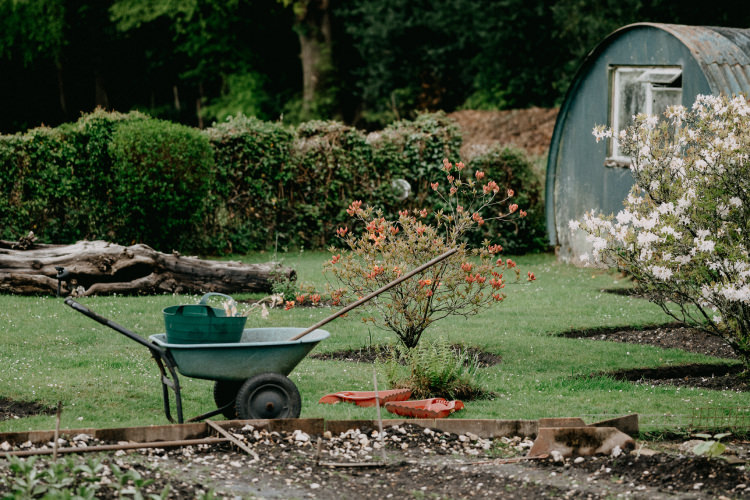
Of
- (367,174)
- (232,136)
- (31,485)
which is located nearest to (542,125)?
(367,174)

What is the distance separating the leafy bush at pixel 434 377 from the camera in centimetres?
704

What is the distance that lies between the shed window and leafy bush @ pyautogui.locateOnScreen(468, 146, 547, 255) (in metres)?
3.00

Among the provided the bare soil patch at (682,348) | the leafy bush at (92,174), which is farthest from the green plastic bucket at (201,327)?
the leafy bush at (92,174)

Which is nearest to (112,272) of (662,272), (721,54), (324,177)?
(324,177)

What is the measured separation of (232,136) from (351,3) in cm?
1513

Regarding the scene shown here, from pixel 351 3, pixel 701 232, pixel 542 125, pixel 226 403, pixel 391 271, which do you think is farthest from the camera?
pixel 351 3

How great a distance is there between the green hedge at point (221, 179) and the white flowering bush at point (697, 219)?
820 cm

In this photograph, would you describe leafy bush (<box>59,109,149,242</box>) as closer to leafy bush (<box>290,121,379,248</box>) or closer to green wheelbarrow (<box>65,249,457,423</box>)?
leafy bush (<box>290,121,379,248</box>)

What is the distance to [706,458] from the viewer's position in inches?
198

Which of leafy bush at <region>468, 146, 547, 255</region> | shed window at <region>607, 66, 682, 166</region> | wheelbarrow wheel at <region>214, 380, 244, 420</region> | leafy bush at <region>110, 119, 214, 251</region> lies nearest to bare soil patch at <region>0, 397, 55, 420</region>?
wheelbarrow wheel at <region>214, 380, 244, 420</region>

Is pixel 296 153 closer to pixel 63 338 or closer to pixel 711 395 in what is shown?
pixel 63 338

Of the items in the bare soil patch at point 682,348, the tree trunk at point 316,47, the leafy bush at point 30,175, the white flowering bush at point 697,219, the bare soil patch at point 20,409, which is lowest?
the bare soil patch at point 682,348

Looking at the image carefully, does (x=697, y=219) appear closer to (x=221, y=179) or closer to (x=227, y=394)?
(x=227, y=394)

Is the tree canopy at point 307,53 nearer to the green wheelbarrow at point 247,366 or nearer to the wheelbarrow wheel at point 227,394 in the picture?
the wheelbarrow wheel at point 227,394
